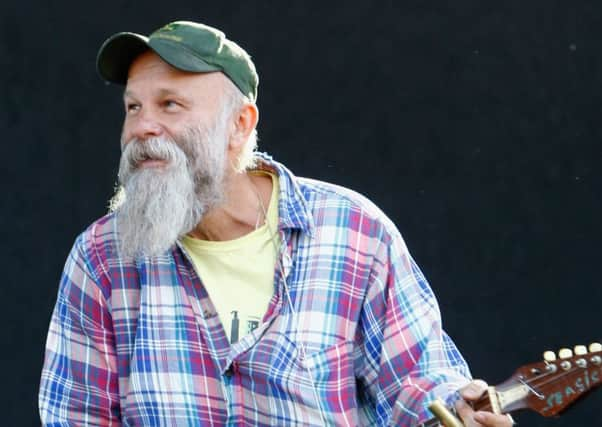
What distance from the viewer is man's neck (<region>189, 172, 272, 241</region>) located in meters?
3.20

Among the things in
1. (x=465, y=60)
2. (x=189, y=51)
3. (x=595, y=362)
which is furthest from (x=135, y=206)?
(x=465, y=60)

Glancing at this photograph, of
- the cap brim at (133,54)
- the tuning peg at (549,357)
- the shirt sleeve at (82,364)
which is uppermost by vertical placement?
the cap brim at (133,54)

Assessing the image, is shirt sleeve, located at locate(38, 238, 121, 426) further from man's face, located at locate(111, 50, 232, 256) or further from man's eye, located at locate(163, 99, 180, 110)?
man's eye, located at locate(163, 99, 180, 110)

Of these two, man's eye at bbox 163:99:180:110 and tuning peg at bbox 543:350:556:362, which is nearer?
tuning peg at bbox 543:350:556:362

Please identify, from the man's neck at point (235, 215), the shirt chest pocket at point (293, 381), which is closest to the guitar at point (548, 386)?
the shirt chest pocket at point (293, 381)

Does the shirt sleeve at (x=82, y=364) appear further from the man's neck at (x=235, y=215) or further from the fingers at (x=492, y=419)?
the fingers at (x=492, y=419)

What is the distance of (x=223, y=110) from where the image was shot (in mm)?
3146

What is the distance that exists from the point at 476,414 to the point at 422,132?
1.63 m

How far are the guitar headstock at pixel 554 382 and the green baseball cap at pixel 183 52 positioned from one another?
1.02m

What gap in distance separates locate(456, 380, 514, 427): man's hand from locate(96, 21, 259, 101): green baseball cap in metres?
0.95

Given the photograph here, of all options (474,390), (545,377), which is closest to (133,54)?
(474,390)

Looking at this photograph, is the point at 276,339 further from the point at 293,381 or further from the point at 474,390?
the point at 474,390

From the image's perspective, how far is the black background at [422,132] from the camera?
13.6 feet

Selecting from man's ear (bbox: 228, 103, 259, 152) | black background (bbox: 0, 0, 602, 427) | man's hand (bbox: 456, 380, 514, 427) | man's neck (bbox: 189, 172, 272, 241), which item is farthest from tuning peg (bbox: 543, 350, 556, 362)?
black background (bbox: 0, 0, 602, 427)
